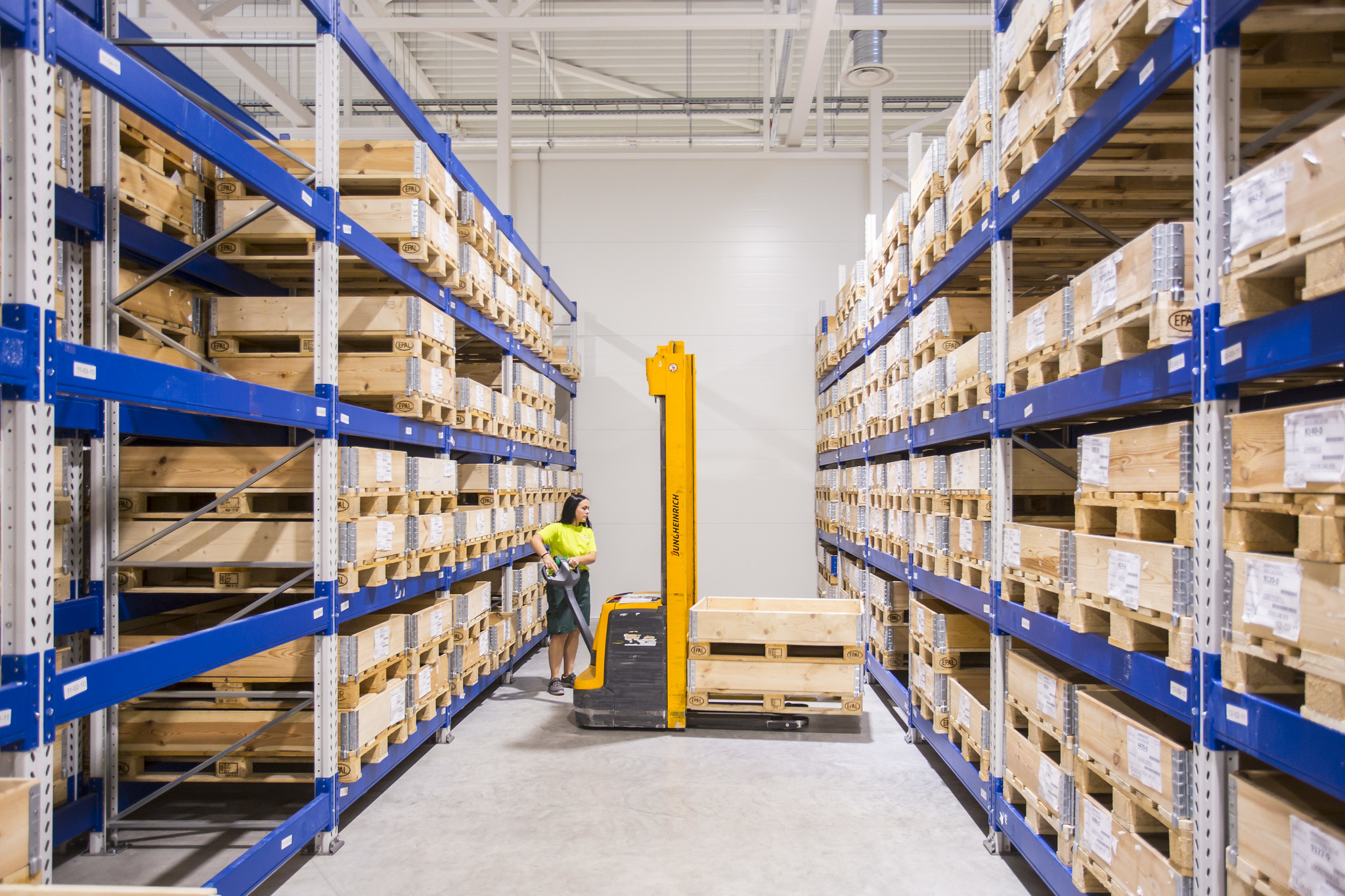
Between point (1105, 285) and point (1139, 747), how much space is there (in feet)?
6.34

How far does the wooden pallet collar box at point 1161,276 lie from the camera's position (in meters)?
3.14

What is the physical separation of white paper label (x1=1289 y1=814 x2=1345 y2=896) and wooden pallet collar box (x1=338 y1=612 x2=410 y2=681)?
4797 mm

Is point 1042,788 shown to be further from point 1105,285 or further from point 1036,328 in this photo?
point 1105,285

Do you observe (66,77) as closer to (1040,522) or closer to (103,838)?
(103,838)

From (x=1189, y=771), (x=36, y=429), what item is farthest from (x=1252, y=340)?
(x=36, y=429)

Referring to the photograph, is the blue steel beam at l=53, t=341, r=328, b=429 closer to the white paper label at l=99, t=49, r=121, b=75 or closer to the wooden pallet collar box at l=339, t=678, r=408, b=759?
the white paper label at l=99, t=49, r=121, b=75

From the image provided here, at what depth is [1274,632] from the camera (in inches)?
98.3

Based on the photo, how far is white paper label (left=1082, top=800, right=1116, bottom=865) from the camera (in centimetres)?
360

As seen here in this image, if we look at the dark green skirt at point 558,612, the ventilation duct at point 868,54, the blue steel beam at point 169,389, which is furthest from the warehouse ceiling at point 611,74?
the blue steel beam at point 169,389

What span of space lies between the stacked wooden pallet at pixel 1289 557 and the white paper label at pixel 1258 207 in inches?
21.1

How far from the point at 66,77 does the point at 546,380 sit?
6939 millimetres

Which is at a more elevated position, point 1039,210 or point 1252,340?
point 1039,210

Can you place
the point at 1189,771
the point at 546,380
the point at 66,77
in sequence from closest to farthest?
1. the point at 1189,771
2. the point at 66,77
3. the point at 546,380

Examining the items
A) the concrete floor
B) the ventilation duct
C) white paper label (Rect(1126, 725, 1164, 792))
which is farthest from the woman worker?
the ventilation duct
